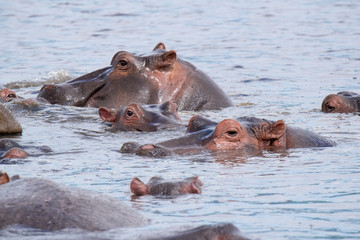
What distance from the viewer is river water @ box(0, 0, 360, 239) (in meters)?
5.84

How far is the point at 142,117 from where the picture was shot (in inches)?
388

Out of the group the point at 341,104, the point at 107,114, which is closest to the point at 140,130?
the point at 107,114

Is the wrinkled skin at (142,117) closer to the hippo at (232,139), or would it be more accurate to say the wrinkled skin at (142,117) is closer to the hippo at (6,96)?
the hippo at (232,139)

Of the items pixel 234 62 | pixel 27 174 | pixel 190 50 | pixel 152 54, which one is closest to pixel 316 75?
pixel 234 62

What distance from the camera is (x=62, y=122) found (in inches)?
408

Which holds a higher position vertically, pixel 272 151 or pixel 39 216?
pixel 39 216

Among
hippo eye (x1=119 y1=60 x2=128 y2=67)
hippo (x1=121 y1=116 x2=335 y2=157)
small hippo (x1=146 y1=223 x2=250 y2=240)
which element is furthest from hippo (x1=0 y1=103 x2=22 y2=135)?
small hippo (x1=146 y1=223 x2=250 y2=240)

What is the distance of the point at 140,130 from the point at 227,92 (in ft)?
15.0

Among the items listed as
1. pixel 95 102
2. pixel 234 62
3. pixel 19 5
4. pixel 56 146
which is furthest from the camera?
pixel 19 5

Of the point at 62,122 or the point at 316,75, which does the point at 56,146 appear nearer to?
the point at 62,122

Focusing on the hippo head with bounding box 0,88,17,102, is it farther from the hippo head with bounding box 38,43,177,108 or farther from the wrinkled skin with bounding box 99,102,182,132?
the wrinkled skin with bounding box 99,102,182,132

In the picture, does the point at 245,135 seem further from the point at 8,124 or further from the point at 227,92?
the point at 227,92

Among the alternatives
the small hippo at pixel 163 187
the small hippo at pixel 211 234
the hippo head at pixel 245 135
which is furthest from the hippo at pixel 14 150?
the small hippo at pixel 211 234

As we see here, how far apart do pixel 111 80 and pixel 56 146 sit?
2442mm
